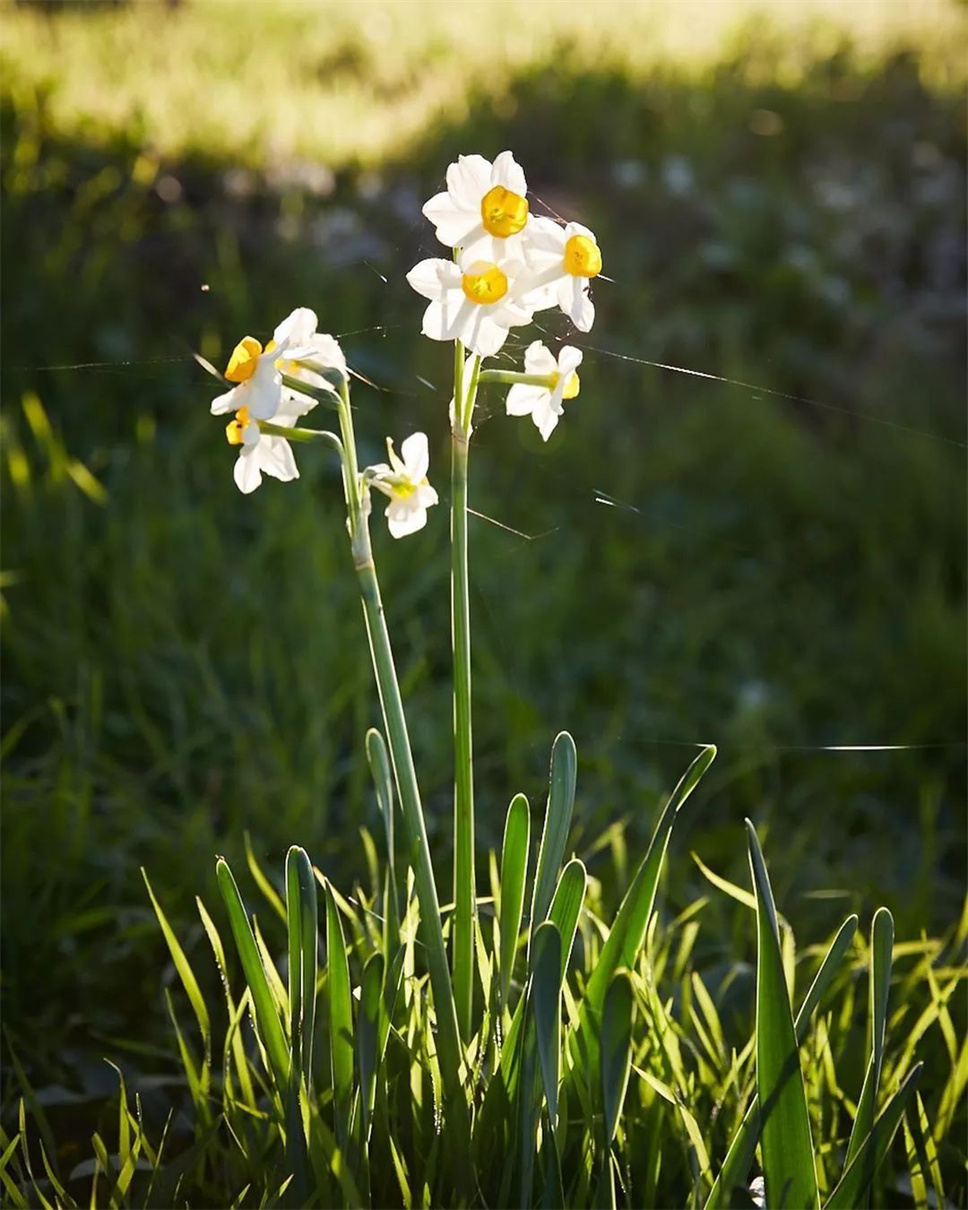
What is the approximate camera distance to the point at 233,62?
12.6 feet

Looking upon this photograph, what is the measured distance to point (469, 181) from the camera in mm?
699

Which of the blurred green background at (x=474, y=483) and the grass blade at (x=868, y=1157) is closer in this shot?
the grass blade at (x=868, y=1157)

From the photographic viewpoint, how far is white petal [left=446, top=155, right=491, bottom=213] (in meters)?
0.69

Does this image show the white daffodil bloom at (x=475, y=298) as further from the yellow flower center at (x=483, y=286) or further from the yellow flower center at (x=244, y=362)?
the yellow flower center at (x=244, y=362)

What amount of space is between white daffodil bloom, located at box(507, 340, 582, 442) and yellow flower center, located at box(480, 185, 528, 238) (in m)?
0.09

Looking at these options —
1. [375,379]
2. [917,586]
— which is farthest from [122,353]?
[917,586]

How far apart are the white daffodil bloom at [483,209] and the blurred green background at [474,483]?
0.44 ft

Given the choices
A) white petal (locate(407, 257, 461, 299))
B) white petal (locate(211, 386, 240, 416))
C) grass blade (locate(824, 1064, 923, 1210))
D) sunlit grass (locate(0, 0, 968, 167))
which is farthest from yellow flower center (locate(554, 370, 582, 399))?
sunlit grass (locate(0, 0, 968, 167))

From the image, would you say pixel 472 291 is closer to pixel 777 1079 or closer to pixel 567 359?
pixel 567 359

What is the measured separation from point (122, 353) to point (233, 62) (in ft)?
6.02

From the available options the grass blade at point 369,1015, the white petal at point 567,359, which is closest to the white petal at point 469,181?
the white petal at point 567,359

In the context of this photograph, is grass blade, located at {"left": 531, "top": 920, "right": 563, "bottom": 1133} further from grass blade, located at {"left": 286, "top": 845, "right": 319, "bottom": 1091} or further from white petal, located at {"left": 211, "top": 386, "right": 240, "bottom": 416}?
white petal, located at {"left": 211, "top": 386, "right": 240, "bottom": 416}

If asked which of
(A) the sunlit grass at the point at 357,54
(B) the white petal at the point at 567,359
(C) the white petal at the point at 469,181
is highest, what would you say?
(A) the sunlit grass at the point at 357,54

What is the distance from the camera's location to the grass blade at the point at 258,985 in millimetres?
775
